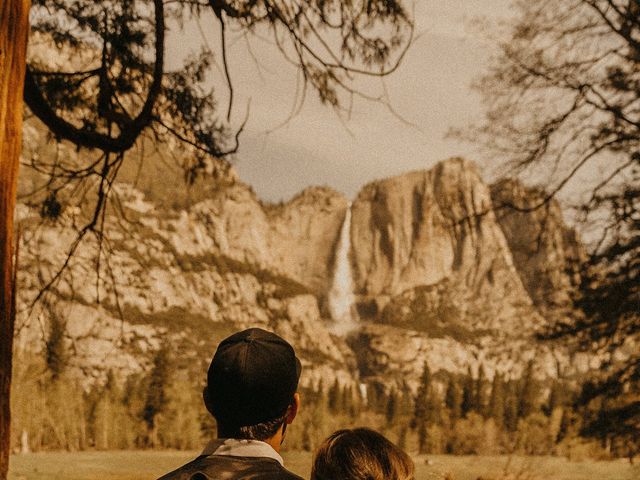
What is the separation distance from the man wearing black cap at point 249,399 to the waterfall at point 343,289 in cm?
14932

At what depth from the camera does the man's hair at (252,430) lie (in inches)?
62.8

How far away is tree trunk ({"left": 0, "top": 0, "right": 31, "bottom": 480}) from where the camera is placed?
101 inches

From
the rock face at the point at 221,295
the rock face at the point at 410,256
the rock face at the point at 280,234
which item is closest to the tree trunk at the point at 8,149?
the rock face at the point at 221,295

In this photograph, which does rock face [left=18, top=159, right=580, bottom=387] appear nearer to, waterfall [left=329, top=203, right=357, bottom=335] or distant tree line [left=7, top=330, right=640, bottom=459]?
waterfall [left=329, top=203, right=357, bottom=335]

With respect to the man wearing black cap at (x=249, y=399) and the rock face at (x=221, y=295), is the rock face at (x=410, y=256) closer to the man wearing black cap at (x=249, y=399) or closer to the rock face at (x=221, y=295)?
the rock face at (x=221, y=295)

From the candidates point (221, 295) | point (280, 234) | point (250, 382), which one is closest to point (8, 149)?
point (250, 382)

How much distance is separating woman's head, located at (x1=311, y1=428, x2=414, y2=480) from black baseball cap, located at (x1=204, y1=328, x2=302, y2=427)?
14cm

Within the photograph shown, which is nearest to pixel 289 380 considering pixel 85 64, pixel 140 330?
pixel 85 64

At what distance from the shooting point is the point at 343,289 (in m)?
163

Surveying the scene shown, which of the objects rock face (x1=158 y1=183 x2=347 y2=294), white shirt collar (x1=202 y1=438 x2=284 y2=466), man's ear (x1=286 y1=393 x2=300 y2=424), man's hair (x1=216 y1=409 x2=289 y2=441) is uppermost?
rock face (x1=158 y1=183 x2=347 y2=294)

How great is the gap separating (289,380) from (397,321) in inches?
5923

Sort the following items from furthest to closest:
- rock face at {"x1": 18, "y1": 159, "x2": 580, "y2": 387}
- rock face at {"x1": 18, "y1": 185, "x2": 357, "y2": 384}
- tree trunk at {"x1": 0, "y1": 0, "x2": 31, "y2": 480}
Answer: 1. rock face at {"x1": 18, "y1": 159, "x2": 580, "y2": 387}
2. rock face at {"x1": 18, "y1": 185, "x2": 357, "y2": 384}
3. tree trunk at {"x1": 0, "y1": 0, "x2": 31, "y2": 480}

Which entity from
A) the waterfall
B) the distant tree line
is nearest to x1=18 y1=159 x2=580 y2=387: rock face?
the waterfall

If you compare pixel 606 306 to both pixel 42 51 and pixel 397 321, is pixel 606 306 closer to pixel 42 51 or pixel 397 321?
pixel 42 51
